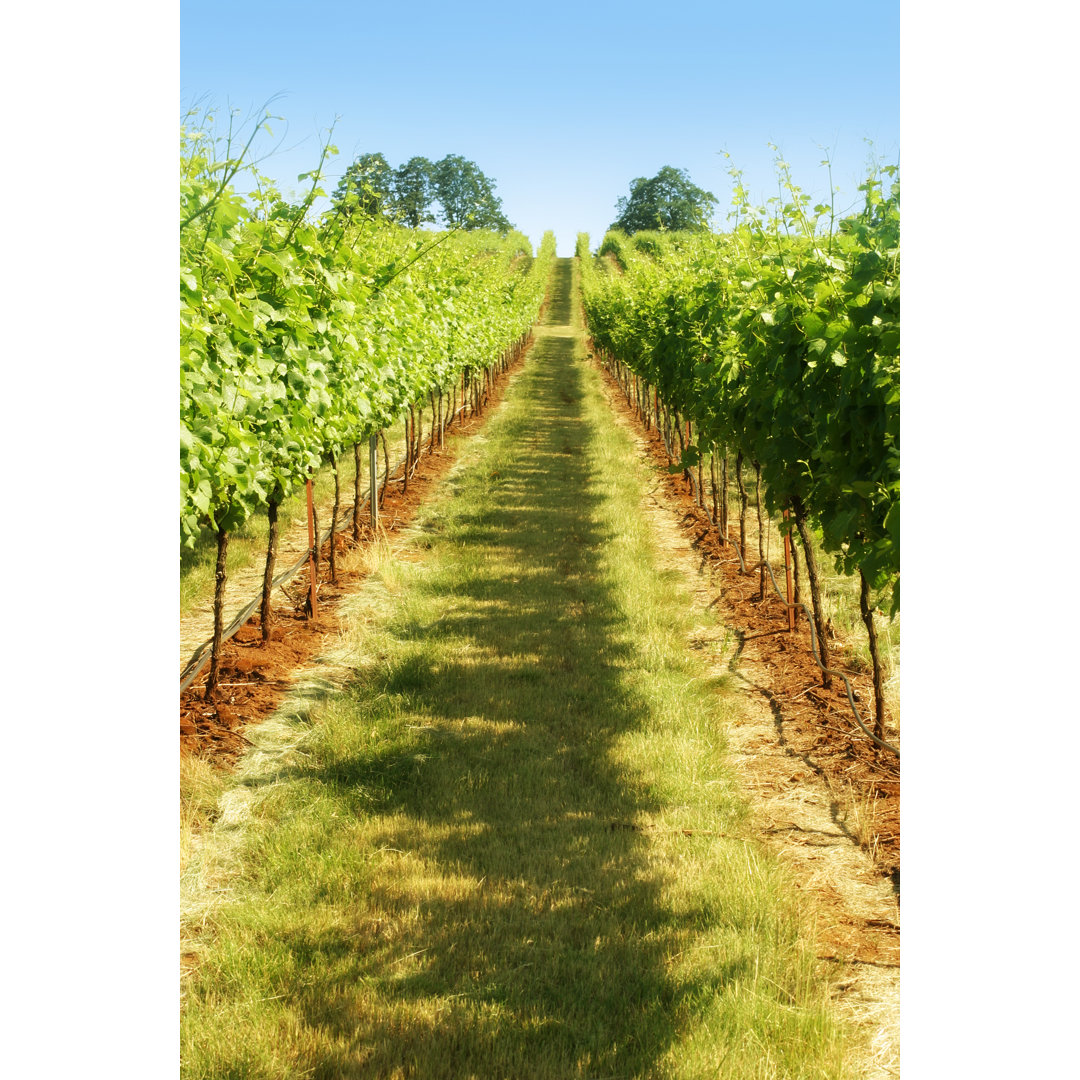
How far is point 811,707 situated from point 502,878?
9.27 feet

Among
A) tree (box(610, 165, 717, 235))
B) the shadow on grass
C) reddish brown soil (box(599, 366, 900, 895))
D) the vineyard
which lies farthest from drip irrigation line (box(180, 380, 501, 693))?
tree (box(610, 165, 717, 235))

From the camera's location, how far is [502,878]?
375 centimetres

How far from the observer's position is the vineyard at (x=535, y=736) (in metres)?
2.97

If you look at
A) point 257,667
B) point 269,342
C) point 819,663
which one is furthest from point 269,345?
point 819,663

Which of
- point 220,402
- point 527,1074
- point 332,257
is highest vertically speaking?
point 332,257

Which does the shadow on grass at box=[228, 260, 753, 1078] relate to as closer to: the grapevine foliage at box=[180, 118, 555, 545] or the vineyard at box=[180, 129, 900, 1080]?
the vineyard at box=[180, 129, 900, 1080]

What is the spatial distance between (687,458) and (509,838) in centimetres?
459

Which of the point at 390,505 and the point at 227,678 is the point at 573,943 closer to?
the point at 227,678

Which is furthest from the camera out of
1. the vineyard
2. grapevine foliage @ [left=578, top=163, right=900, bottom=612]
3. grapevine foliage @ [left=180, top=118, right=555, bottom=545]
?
grapevine foliage @ [left=180, top=118, right=555, bottom=545]

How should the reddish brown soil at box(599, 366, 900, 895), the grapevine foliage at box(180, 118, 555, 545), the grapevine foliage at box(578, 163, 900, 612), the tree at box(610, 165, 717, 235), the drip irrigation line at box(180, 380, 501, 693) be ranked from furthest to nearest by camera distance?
1. the tree at box(610, 165, 717, 235)
2. the drip irrigation line at box(180, 380, 501, 693)
3. the reddish brown soil at box(599, 366, 900, 895)
4. the grapevine foliage at box(180, 118, 555, 545)
5. the grapevine foliage at box(578, 163, 900, 612)

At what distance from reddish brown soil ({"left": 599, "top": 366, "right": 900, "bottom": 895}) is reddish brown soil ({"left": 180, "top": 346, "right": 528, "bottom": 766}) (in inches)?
130

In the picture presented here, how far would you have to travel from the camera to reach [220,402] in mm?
4051

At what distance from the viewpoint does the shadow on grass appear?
9.35ft

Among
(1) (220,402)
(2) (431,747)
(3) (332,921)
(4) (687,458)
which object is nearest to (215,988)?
(3) (332,921)
